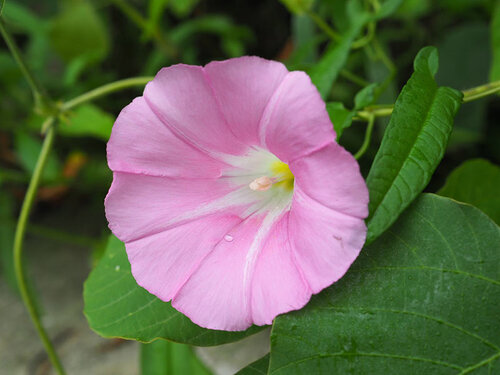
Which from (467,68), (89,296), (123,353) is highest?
(89,296)

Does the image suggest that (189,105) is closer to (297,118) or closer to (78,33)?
(297,118)

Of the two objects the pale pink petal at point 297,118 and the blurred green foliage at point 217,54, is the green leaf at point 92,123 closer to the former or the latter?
the blurred green foliage at point 217,54

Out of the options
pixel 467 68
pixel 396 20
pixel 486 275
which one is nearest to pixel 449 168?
pixel 467 68

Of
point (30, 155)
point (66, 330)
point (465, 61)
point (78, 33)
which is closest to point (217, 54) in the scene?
point (78, 33)

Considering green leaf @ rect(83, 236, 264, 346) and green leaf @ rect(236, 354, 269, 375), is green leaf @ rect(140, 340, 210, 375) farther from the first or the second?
green leaf @ rect(236, 354, 269, 375)

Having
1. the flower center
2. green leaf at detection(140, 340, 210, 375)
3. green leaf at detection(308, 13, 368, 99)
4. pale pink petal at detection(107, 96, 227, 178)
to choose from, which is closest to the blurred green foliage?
green leaf at detection(308, 13, 368, 99)

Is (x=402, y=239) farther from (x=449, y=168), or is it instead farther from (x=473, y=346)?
(x=449, y=168)

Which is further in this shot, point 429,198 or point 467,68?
point 467,68

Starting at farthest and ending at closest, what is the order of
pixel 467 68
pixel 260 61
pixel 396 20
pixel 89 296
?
1. pixel 396 20
2. pixel 467 68
3. pixel 89 296
4. pixel 260 61
